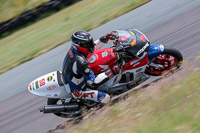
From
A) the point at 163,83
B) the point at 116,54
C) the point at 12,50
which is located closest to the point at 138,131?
the point at 163,83

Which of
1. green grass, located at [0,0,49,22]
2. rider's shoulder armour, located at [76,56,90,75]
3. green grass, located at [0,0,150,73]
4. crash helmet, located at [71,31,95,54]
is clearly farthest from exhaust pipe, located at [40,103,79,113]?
green grass, located at [0,0,49,22]

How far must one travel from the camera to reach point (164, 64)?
6.09 m

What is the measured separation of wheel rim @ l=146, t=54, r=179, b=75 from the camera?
5973 mm

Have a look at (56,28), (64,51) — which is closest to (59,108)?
(64,51)

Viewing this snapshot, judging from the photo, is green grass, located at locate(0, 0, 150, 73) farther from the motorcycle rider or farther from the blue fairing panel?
the blue fairing panel

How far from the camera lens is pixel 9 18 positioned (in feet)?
50.4

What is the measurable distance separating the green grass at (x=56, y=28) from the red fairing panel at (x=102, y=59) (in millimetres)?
5193

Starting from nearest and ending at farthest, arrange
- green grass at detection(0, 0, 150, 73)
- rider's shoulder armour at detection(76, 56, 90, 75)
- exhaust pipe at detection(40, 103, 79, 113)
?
rider's shoulder armour at detection(76, 56, 90, 75)
exhaust pipe at detection(40, 103, 79, 113)
green grass at detection(0, 0, 150, 73)

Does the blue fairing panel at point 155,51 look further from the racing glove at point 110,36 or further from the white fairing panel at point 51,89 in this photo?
the white fairing panel at point 51,89

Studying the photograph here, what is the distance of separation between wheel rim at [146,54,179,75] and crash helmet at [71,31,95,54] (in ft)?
4.58

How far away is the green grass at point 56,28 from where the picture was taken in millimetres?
11086

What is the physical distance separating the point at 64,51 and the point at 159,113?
6.12 metres

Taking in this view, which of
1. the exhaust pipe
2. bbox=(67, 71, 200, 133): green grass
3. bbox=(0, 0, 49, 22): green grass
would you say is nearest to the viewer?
Answer: bbox=(67, 71, 200, 133): green grass

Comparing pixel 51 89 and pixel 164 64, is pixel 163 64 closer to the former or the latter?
pixel 164 64
